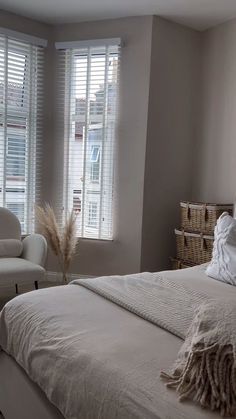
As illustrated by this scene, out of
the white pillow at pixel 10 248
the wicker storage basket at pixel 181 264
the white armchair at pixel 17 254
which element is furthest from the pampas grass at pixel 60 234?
the wicker storage basket at pixel 181 264

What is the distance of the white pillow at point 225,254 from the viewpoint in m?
2.08

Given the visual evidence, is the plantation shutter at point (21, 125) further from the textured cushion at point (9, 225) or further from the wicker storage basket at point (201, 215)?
the wicker storage basket at point (201, 215)

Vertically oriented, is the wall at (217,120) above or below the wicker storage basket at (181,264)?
above

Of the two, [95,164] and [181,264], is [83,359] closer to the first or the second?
[181,264]

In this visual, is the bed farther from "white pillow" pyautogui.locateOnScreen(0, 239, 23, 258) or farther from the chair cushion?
"white pillow" pyautogui.locateOnScreen(0, 239, 23, 258)

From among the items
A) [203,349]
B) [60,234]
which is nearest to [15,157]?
[60,234]

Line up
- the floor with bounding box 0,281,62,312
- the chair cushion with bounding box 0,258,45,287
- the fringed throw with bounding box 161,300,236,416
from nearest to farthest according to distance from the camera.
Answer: the fringed throw with bounding box 161,300,236,416 < the chair cushion with bounding box 0,258,45,287 < the floor with bounding box 0,281,62,312

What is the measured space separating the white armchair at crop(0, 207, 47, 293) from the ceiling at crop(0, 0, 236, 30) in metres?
1.81

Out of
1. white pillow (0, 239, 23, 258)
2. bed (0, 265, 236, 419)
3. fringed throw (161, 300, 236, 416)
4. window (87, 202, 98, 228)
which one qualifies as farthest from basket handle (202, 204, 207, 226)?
fringed throw (161, 300, 236, 416)

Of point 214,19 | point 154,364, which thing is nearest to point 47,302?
point 154,364

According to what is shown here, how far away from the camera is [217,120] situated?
361 centimetres

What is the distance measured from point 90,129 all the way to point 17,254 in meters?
1.38

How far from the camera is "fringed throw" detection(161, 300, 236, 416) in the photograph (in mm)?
960

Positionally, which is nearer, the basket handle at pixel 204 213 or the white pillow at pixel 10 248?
the basket handle at pixel 204 213
